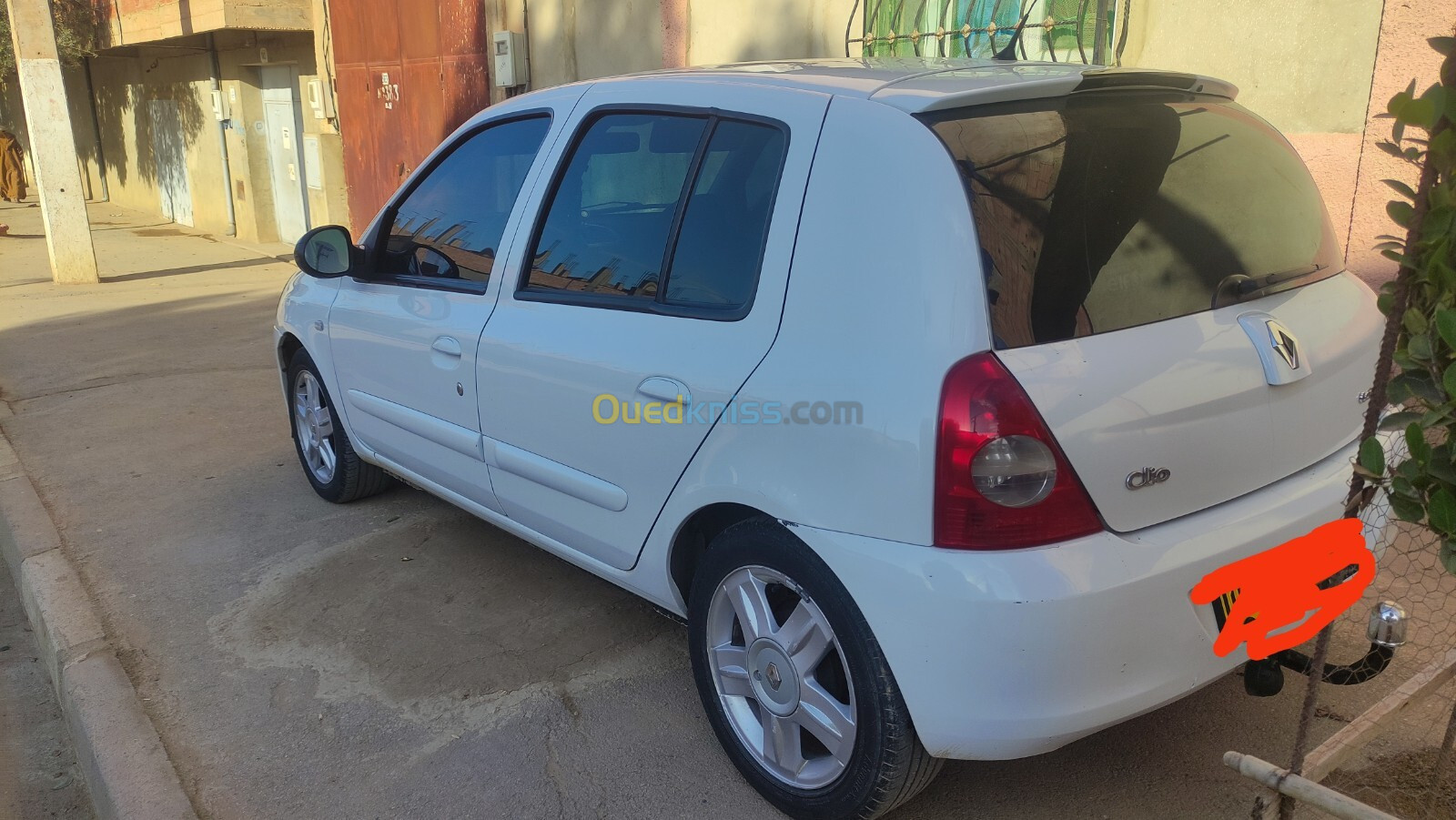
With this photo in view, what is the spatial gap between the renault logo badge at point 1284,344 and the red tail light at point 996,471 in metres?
0.63

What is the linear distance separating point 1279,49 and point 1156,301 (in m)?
2.74

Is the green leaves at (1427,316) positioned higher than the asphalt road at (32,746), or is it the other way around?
the green leaves at (1427,316)

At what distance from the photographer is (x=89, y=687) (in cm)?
331

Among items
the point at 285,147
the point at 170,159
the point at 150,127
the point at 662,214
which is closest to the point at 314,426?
the point at 662,214

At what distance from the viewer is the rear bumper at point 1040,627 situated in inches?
80.4

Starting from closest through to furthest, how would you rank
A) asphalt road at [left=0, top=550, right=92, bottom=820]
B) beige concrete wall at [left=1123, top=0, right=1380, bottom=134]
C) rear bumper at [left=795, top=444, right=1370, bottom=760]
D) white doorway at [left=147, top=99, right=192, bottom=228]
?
1. rear bumper at [left=795, top=444, right=1370, bottom=760]
2. asphalt road at [left=0, top=550, right=92, bottom=820]
3. beige concrete wall at [left=1123, top=0, right=1380, bottom=134]
4. white doorway at [left=147, top=99, right=192, bottom=228]

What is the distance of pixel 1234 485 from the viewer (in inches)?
89.8

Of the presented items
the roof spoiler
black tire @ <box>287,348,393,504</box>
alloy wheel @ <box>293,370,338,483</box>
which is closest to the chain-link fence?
the roof spoiler

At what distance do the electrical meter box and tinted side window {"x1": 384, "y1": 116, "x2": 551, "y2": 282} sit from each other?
4852 mm

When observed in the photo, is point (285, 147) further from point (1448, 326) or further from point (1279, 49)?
point (1448, 326)

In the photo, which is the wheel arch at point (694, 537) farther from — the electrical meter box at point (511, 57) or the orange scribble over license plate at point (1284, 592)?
the electrical meter box at point (511, 57)

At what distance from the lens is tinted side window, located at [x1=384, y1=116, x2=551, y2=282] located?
3.41 metres

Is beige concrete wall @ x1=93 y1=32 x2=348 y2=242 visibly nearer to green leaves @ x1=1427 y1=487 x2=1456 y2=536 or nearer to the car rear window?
the car rear window

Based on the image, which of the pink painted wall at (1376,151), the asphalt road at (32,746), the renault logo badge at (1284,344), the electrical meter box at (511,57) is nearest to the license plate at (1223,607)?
the renault logo badge at (1284,344)
